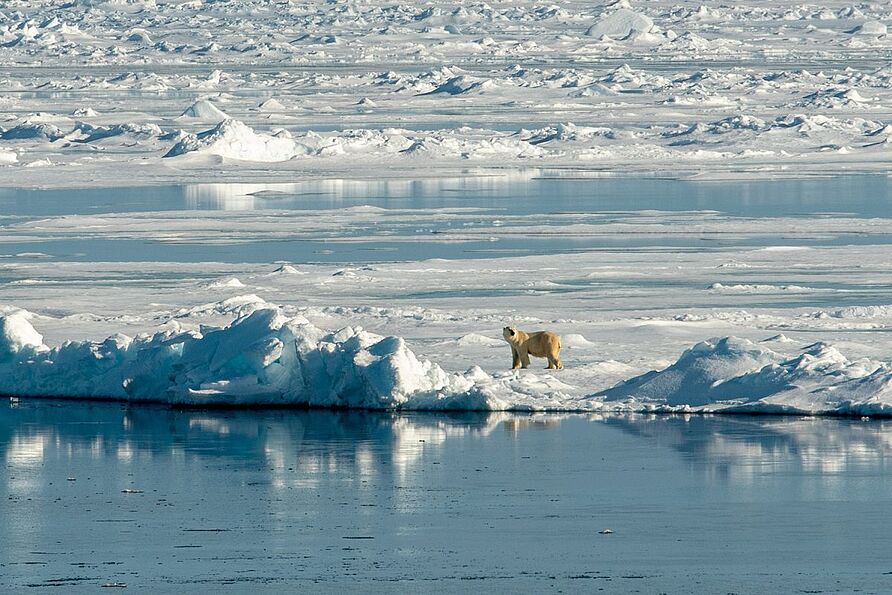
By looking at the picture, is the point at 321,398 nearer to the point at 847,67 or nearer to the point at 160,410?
the point at 160,410

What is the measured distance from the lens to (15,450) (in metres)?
10.9

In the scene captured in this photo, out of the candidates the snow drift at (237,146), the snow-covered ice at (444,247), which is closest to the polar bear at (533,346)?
the snow-covered ice at (444,247)

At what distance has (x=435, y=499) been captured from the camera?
30.9 feet

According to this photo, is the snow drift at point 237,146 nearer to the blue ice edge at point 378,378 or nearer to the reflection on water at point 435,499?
the blue ice edge at point 378,378

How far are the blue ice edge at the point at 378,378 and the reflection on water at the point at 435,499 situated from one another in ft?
0.55

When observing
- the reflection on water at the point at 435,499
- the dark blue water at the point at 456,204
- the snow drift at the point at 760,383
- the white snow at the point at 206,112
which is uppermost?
the white snow at the point at 206,112

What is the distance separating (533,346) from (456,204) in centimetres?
1428

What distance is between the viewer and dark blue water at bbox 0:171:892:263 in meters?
21.0

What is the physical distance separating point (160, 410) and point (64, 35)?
73284 mm

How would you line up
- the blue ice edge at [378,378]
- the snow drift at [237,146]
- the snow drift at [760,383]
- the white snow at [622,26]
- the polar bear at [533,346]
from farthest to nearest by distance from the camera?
1. the white snow at [622,26]
2. the snow drift at [237,146]
3. the polar bear at [533,346]
4. the blue ice edge at [378,378]
5. the snow drift at [760,383]

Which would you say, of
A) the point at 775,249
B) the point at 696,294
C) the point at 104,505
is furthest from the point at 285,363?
the point at 775,249

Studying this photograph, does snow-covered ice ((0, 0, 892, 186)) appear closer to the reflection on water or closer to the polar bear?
the polar bear

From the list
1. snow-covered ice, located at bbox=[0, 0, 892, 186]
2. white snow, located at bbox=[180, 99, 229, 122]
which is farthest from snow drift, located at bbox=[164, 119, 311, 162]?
white snow, located at bbox=[180, 99, 229, 122]

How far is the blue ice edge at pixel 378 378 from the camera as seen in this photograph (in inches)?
460
